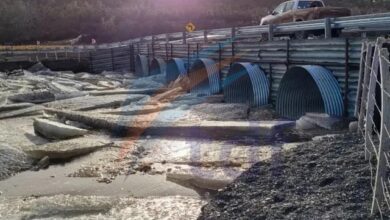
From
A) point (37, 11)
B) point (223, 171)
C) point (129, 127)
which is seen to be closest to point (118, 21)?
point (37, 11)

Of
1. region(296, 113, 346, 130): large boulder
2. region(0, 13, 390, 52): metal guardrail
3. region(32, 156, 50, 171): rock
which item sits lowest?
region(32, 156, 50, 171): rock

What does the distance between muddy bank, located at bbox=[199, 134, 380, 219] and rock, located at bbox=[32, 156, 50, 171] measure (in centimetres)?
435

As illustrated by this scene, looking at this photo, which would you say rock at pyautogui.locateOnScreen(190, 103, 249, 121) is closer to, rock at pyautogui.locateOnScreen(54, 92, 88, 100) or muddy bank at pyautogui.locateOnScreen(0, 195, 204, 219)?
muddy bank at pyautogui.locateOnScreen(0, 195, 204, 219)

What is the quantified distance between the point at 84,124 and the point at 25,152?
2.93 meters

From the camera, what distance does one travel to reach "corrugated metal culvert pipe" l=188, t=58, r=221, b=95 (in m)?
16.9

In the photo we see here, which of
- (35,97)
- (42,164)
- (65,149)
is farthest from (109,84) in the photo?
(42,164)

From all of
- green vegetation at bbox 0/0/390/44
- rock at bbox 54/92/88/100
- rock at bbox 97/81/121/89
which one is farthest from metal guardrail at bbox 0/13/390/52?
green vegetation at bbox 0/0/390/44

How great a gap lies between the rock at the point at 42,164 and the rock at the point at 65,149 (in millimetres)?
222

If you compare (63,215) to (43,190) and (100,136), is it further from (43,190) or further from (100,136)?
(100,136)

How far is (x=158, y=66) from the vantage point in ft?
84.6

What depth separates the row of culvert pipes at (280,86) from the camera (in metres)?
10.0

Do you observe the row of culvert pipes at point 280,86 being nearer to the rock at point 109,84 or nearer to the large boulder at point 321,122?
the large boulder at point 321,122

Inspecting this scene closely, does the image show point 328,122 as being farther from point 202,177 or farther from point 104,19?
point 104,19

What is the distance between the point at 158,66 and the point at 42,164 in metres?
16.8
